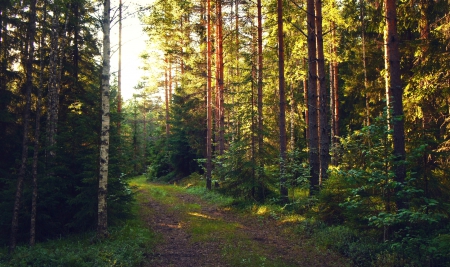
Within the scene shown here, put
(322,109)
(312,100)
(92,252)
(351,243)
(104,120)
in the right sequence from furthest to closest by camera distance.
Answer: (312,100) → (322,109) → (104,120) → (351,243) → (92,252)

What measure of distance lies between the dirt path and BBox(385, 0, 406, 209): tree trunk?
107 inches

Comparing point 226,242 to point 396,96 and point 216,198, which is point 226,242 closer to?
point 396,96

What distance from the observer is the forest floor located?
775 cm

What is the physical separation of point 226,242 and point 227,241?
3.9 inches

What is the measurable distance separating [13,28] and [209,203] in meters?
13.8

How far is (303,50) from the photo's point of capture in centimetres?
1702

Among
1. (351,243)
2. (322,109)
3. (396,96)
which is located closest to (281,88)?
(322,109)

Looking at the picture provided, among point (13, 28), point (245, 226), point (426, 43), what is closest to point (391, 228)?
point (245, 226)

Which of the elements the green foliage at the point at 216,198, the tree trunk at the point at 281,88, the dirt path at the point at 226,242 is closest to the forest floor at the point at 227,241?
the dirt path at the point at 226,242

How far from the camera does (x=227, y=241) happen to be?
31.0 feet

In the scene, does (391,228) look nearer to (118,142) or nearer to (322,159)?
(322,159)

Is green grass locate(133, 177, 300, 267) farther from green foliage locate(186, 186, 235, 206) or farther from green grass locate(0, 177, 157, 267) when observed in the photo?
green grass locate(0, 177, 157, 267)

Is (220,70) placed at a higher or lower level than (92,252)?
higher

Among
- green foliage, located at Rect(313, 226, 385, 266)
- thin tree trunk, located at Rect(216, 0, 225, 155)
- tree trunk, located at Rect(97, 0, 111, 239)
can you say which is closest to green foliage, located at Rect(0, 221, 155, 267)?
tree trunk, located at Rect(97, 0, 111, 239)
